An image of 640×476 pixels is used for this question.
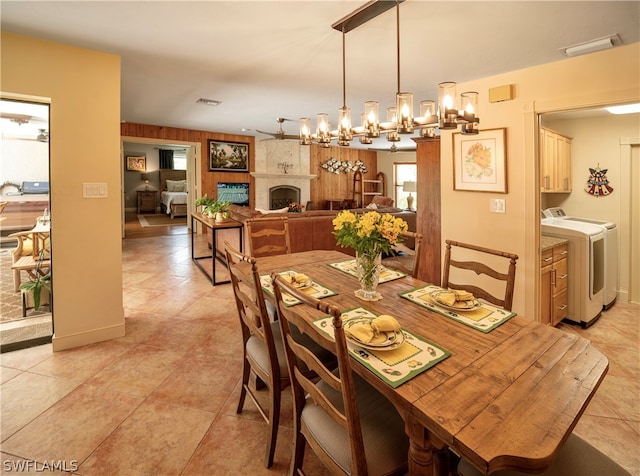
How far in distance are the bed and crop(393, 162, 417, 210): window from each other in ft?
22.5

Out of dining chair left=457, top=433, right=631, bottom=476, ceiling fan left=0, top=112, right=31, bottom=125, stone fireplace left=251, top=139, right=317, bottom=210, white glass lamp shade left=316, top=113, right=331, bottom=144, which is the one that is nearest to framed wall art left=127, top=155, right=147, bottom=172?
stone fireplace left=251, top=139, right=317, bottom=210

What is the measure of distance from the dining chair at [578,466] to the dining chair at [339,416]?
236 mm

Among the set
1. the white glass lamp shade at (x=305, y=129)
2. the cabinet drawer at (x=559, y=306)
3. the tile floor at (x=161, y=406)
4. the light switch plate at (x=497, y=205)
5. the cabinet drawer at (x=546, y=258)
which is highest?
the white glass lamp shade at (x=305, y=129)

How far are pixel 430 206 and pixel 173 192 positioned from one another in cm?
1018

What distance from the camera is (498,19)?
7.16ft

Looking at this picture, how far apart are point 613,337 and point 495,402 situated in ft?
9.57

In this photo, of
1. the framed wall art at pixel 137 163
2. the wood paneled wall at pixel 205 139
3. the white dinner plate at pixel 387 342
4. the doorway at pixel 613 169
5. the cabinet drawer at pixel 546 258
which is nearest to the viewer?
the white dinner plate at pixel 387 342

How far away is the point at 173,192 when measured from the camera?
11.7 m

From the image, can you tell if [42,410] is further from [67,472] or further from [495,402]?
[495,402]

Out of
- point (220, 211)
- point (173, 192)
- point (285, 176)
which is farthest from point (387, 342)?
point (173, 192)

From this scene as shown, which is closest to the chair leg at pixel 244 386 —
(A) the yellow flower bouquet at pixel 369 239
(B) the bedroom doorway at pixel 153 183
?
(A) the yellow flower bouquet at pixel 369 239

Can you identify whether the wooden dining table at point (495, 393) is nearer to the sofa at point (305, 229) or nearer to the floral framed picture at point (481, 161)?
the floral framed picture at point (481, 161)

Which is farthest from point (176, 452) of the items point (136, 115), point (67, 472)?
point (136, 115)

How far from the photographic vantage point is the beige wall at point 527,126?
234 centimetres
